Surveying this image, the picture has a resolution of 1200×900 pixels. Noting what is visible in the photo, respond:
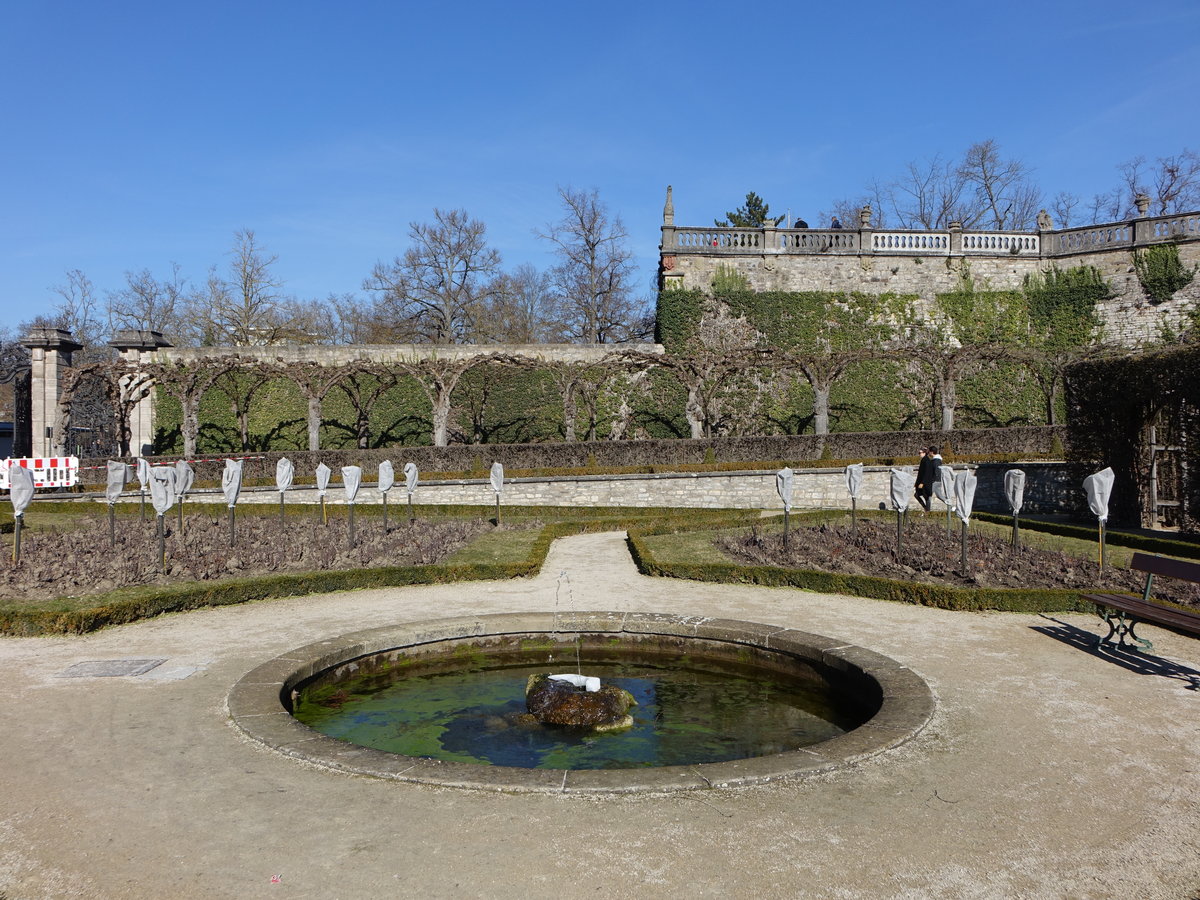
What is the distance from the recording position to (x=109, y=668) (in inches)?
279

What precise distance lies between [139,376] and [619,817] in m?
29.7

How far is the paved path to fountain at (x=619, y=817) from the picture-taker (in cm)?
365

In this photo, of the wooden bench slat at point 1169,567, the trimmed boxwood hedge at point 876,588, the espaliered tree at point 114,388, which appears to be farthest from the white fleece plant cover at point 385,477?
the espaliered tree at point 114,388

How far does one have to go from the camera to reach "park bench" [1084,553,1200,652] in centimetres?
698

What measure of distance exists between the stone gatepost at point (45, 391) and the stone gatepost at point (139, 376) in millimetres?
2109

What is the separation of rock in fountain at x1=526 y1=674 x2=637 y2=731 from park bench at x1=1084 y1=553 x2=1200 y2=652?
4530 mm

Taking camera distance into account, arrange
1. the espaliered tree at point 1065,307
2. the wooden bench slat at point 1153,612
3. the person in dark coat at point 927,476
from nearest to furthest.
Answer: the wooden bench slat at point 1153,612
the person in dark coat at point 927,476
the espaliered tree at point 1065,307

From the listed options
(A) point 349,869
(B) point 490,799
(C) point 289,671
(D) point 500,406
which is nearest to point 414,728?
(C) point 289,671

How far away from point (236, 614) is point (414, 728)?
4.08 metres

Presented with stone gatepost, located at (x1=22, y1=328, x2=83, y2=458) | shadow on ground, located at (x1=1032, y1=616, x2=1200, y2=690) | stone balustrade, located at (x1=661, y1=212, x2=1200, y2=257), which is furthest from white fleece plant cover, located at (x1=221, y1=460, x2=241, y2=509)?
stone balustrade, located at (x1=661, y1=212, x2=1200, y2=257)

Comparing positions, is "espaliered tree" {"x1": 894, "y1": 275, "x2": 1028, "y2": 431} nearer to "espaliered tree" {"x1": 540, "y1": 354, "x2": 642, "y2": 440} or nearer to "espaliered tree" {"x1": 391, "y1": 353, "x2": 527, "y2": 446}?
"espaliered tree" {"x1": 540, "y1": 354, "x2": 642, "y2": 440}

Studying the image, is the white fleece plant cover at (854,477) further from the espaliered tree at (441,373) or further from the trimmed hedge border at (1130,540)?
the espaliered tree at (441,373)

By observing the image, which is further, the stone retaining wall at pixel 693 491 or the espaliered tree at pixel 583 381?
the espaliered tree at pixel 583 381

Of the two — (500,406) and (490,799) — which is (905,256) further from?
(490,799)
